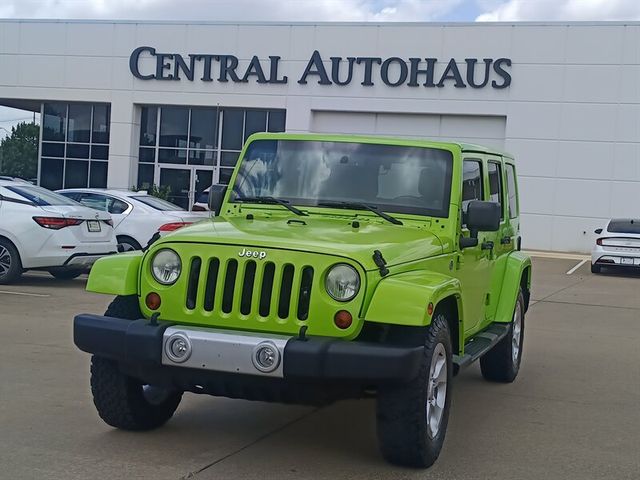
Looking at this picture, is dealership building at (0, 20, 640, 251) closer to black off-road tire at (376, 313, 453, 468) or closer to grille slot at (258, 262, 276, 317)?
black off-road tire at (376, 313, 453, 468)

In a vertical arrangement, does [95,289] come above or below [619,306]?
above

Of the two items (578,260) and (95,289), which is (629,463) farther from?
(578,260)

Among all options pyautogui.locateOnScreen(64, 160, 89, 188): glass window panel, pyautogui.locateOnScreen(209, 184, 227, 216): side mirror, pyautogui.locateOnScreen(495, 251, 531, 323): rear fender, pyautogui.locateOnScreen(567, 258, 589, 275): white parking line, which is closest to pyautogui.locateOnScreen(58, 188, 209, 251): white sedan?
pyautogui.locateOnScreen(495, 251, 531, 323): rear fender

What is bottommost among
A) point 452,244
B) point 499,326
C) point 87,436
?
point 87,436

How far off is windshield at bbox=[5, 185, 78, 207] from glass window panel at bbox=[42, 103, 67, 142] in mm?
21156

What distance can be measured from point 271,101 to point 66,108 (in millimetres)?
8178

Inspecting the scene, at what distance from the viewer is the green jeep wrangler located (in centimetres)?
469

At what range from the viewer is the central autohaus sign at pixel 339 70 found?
1174 inches

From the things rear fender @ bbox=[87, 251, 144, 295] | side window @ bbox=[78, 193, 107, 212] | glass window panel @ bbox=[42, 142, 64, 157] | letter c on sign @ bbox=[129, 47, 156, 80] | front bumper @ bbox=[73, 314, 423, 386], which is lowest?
front bumper @ bbox=[73, 314, 423, 386]

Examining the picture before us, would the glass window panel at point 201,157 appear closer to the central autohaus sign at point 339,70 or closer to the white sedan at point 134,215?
the central autohaus sign at point 339,70

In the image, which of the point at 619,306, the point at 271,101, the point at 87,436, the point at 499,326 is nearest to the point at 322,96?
the point at 271,101

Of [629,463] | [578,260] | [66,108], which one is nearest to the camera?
[629,463]

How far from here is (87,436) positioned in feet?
18.3

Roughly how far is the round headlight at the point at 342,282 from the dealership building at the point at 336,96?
25.5 meters
